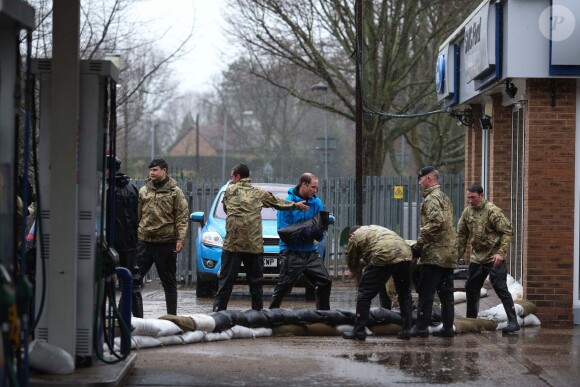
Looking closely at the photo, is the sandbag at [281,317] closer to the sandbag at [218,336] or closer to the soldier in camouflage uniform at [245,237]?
the sandbag at [218,336]

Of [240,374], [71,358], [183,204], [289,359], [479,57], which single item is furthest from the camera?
[479,57]

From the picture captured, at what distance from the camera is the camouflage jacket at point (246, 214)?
13547 mm

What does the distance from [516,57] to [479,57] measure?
1.92 metres

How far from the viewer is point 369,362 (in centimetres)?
1025

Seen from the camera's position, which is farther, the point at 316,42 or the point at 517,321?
the point at 316,42

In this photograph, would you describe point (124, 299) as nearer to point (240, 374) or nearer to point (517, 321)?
point (240, 374)

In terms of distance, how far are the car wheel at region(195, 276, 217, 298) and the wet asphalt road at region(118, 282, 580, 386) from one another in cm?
551

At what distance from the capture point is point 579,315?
1407 cm

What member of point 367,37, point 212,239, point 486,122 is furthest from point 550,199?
point 367,37

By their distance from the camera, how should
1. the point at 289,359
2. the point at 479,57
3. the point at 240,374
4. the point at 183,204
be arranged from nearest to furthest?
the point at 240,374 → the point at 289,359 → the point at 183,204 → the point at 479,57

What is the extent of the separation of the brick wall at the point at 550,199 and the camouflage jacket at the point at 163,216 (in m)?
4.23

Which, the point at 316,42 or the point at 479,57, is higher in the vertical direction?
the point at 316,42

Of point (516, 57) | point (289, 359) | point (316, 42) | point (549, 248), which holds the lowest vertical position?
point (289, 359)

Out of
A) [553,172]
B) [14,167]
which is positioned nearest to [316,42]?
[553,172]
